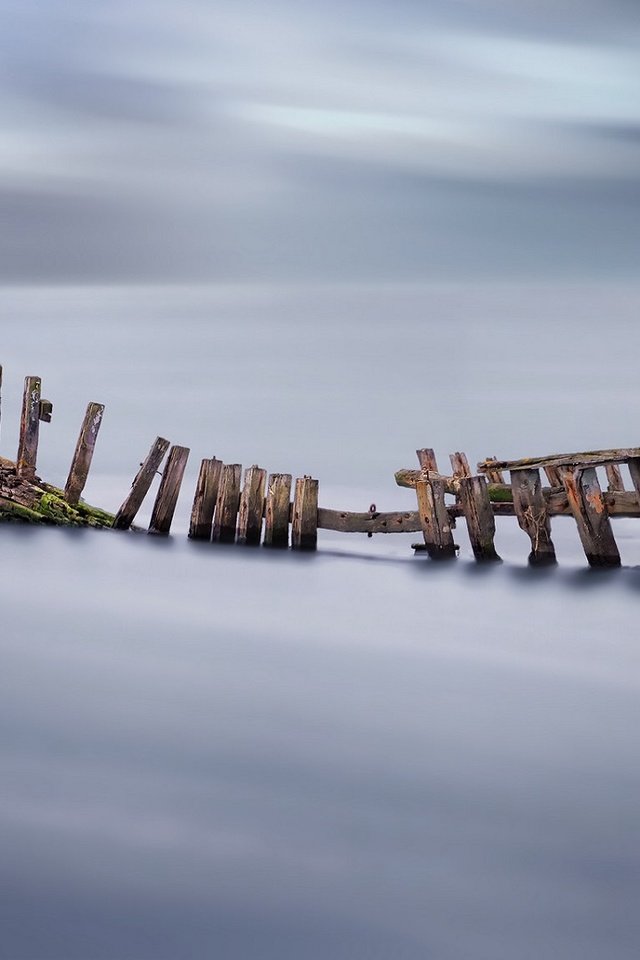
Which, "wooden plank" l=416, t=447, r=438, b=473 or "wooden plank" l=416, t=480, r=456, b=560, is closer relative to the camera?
"wooden plank" l=416, t=480, r=456, b=560

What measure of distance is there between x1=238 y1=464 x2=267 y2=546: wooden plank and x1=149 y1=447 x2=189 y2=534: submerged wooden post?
2.62ft

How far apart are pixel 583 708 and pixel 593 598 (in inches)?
153

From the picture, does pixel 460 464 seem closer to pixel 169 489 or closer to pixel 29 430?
pixel 169 489

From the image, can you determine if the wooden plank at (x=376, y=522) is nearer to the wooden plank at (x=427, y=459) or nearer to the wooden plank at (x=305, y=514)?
the wooden plank at (x=305, y=514)

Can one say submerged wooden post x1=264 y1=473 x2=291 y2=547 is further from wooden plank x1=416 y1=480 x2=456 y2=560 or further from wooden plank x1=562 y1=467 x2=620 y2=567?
wooden plank x1=562 y1=467 x2=620 y2=567

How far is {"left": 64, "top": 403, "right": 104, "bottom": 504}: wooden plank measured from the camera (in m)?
16.7

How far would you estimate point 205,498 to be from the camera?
645 inches

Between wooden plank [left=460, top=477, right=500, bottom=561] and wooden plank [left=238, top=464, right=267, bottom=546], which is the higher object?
wooden plank [left=238, top=464, right=267, bottom=546]

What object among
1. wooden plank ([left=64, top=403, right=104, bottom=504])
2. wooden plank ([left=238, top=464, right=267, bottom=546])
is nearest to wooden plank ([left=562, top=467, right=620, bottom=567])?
wooden plank ([left=238, top=464, right=267, bottom=546])

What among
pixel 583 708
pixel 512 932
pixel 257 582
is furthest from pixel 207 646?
pixel 512 932

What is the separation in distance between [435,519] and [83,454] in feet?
13.9

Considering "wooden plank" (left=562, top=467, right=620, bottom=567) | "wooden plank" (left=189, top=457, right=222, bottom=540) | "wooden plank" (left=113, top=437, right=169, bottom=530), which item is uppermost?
"wooden plank" (left=113, top=437, right=169, bottom=530)

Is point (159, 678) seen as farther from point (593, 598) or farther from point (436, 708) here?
point (593, 598)

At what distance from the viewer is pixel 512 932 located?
23.3 feet
